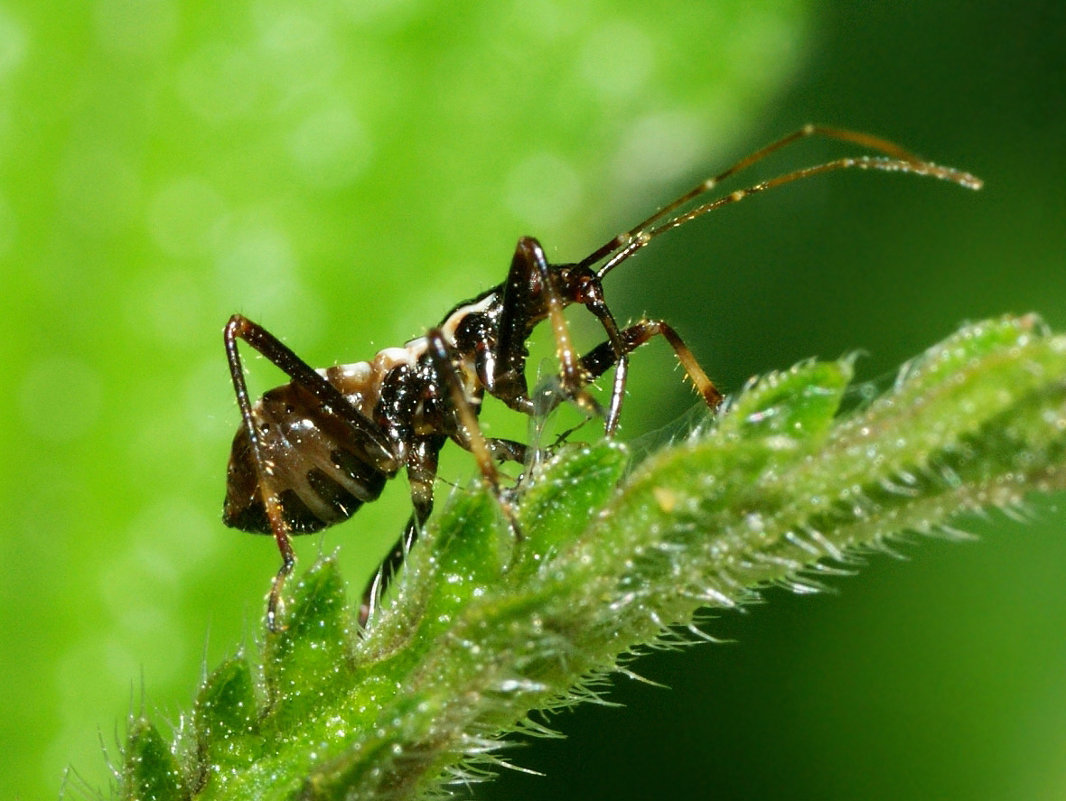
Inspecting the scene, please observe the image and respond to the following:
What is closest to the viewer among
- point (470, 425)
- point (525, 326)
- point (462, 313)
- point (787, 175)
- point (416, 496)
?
point (470, 425)

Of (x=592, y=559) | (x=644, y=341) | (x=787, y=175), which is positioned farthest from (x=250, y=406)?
(x=592, y=559)

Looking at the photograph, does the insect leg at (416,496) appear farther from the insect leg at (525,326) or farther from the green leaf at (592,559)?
the green leaf at (592,559)

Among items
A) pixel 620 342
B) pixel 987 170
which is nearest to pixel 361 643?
pixel 620 342

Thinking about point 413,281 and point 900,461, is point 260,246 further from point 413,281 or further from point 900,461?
point 900,461

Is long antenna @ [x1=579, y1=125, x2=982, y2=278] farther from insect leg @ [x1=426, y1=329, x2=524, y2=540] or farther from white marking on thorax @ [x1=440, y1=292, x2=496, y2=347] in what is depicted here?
insect leg @ [x1=426, y1=329, x2=524, y2=540]

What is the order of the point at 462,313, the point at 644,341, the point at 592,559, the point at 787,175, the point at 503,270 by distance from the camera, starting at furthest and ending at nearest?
the point at 503,270, the point at 462,313, the point at 644,341, the point at 787,175, the point at 592,559

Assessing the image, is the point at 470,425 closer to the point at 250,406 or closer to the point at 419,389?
the point at 250,406
